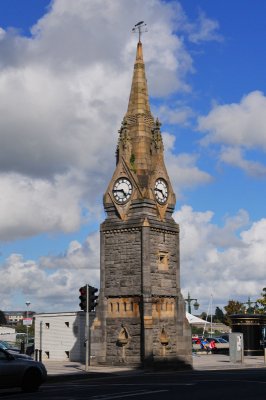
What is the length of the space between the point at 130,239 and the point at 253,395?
20896mm

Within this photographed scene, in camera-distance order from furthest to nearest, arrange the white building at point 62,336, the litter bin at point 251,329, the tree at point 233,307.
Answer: the tree at point 233,307, the litter bin at point 251,329, the white building at point 62,336

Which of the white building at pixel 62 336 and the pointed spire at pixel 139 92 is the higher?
the pointed spire at pixel 139 92

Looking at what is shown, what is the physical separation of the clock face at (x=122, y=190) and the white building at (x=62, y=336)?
917 centimetres

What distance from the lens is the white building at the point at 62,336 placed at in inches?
1718

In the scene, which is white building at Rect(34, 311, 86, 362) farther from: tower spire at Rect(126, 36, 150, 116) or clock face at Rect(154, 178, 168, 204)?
tower spire at Rect(126, 36, 150, 116)

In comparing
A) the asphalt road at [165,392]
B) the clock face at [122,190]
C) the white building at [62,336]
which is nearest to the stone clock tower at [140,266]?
the clock face at [122,190]

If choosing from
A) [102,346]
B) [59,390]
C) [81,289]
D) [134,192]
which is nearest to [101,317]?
[102,346]

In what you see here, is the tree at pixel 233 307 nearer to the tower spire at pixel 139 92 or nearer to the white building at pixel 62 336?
the white building at pixel 62 336

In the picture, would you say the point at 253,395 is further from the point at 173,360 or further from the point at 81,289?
the point at 173,360

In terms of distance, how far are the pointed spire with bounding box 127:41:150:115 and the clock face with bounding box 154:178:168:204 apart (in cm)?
477

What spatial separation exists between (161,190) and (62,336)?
12664 millimetres

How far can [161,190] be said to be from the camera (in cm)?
4006

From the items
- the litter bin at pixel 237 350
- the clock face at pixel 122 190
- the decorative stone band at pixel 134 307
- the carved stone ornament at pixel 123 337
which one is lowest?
the litter bin at pixel 237 350

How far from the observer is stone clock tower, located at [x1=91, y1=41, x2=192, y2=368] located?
123 ft
